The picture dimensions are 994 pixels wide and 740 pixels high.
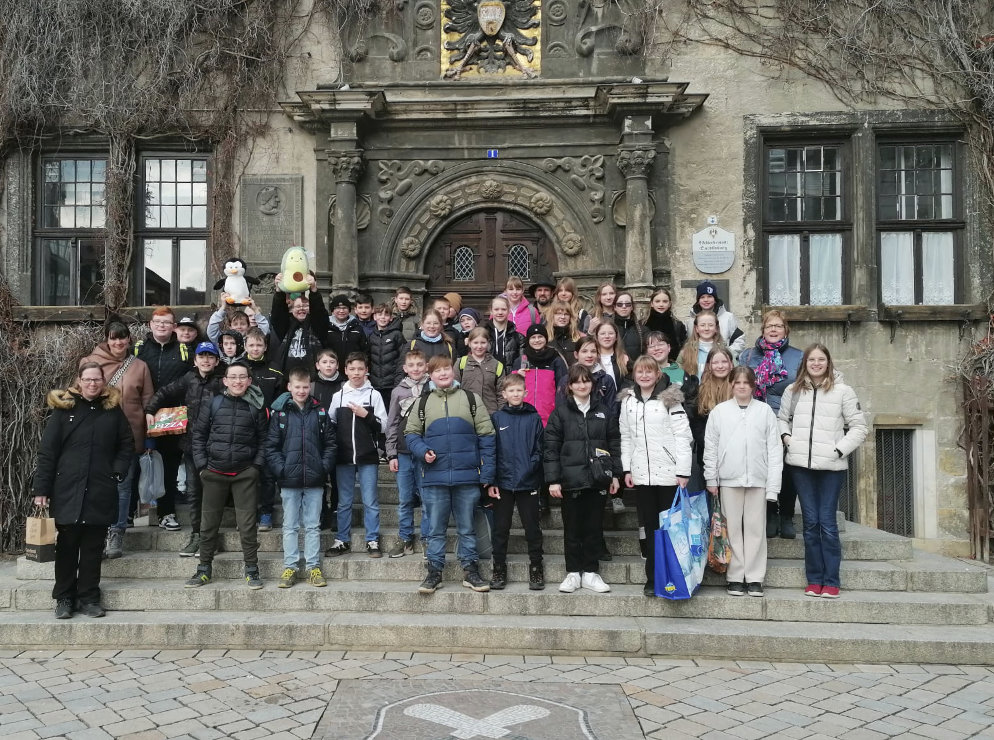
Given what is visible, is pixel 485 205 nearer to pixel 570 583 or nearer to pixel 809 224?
pixel 809 224

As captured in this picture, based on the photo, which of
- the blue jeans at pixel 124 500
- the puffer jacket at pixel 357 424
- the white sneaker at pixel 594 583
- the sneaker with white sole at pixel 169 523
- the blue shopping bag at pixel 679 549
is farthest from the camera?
the sneaker with white sole at pixel 169 523

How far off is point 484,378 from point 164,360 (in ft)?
9.31

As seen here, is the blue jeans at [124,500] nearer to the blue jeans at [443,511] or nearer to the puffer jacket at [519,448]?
the blue jeans at [443,511]

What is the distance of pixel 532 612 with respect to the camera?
6.25 m

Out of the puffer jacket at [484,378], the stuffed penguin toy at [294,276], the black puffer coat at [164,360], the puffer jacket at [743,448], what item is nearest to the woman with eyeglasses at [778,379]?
the puffer jacket at [743,448]

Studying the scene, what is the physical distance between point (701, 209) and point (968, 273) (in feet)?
10.8

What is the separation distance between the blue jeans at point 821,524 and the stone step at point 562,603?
0.20 meters

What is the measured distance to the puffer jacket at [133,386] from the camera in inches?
281

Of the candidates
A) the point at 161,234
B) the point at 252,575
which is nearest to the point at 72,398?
the point at 252,575

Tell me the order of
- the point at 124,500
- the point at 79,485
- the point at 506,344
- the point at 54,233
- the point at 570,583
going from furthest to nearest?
the point at 54,233, the point at 506,344, the point at 124,500, the point at 570,583, the point at 79,485

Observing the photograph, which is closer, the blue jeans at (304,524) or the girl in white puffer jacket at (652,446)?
the girl in white puffer jacket at (652,446)

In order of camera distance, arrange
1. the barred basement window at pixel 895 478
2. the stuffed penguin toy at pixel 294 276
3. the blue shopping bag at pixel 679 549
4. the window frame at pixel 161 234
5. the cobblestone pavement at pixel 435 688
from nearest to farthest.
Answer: the cobblestone pavement at pixel 435 688 < the blue shopping bag at pixel 679 549 < the stuffed penguin toy at pixel 294 276 < the barred basement window at pixel 895 478 < the window frame at pixel 161 234

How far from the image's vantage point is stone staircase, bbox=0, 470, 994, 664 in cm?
582

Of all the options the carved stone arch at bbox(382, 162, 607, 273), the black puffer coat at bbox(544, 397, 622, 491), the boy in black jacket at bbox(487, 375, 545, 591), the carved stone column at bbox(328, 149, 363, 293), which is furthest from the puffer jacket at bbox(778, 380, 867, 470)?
the carved stone column at bbox(328, 149, 363, 293)
